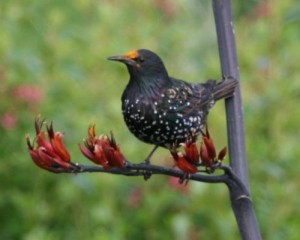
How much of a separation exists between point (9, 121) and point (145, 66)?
154cm

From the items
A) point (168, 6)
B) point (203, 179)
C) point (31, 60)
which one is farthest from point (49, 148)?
point (168, 6)

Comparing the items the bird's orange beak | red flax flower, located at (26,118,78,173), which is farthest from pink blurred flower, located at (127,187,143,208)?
red flax flower, located at (26,118,78,173)

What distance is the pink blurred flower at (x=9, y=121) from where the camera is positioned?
13.0ft

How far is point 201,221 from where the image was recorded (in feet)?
13.0

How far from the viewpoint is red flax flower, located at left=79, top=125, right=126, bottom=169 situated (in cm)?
176

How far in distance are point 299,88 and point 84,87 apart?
3.09ft

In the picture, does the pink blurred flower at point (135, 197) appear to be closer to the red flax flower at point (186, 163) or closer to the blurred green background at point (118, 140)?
the blurred green background at point (118, 140)

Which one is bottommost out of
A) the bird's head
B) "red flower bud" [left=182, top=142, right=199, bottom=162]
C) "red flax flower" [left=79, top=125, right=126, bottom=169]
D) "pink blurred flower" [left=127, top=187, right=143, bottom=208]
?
"pink blurred flower" [left=127, top=187, right=143, bottom=208]

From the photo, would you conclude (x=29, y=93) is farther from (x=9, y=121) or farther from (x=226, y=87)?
(x=226, y=87)

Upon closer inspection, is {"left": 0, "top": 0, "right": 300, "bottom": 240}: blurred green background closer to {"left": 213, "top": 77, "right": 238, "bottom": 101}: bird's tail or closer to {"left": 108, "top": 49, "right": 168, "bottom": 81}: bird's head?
{"left": 108, "top": 49, "right": 168, "bottom": 81}: bird's head

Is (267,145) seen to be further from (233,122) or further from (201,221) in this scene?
(233,122)

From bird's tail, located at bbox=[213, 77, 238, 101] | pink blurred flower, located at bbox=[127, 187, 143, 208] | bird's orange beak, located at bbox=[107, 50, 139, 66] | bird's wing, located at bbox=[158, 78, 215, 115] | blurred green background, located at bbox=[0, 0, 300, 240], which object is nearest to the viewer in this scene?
bird's tail, located at bbox=[213, 77, 238, 101]

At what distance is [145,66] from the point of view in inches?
100

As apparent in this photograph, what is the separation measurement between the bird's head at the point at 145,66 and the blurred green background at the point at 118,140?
4.33 feet
